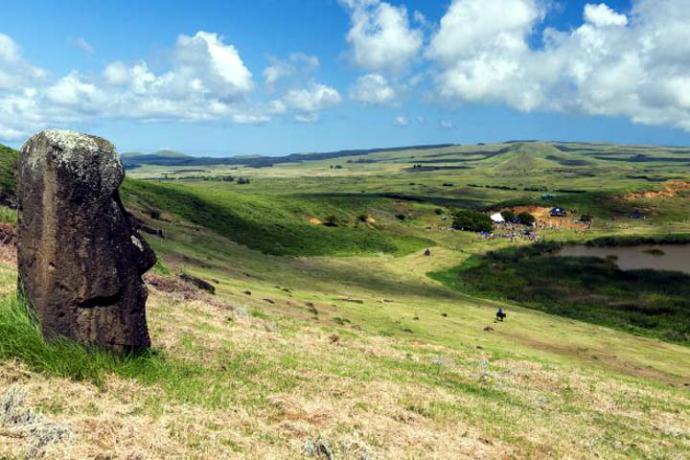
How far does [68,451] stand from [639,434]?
73.7 ft

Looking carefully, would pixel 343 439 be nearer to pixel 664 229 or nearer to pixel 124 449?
pixel 124 449

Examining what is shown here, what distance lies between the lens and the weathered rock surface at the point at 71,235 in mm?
15617

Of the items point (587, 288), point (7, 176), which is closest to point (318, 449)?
point (7, 176)

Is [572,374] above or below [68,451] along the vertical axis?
below

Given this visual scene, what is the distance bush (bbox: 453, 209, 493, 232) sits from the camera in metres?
184

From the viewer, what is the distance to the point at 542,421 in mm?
22344

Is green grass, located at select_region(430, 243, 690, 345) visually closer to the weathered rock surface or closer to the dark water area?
the dark water area

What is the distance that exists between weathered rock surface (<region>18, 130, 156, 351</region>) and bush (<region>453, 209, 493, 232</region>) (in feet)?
567

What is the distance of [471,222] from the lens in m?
185

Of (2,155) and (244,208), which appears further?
(244,208)

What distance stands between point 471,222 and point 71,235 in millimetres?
176246

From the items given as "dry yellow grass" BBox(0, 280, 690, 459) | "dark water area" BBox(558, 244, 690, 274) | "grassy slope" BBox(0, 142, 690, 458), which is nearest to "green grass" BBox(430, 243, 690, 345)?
"dark water area" BBox(558, 244, 690, 274)

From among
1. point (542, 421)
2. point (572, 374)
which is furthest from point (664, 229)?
point (542, 421)

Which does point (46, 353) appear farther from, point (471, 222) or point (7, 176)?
point (471, 222)
